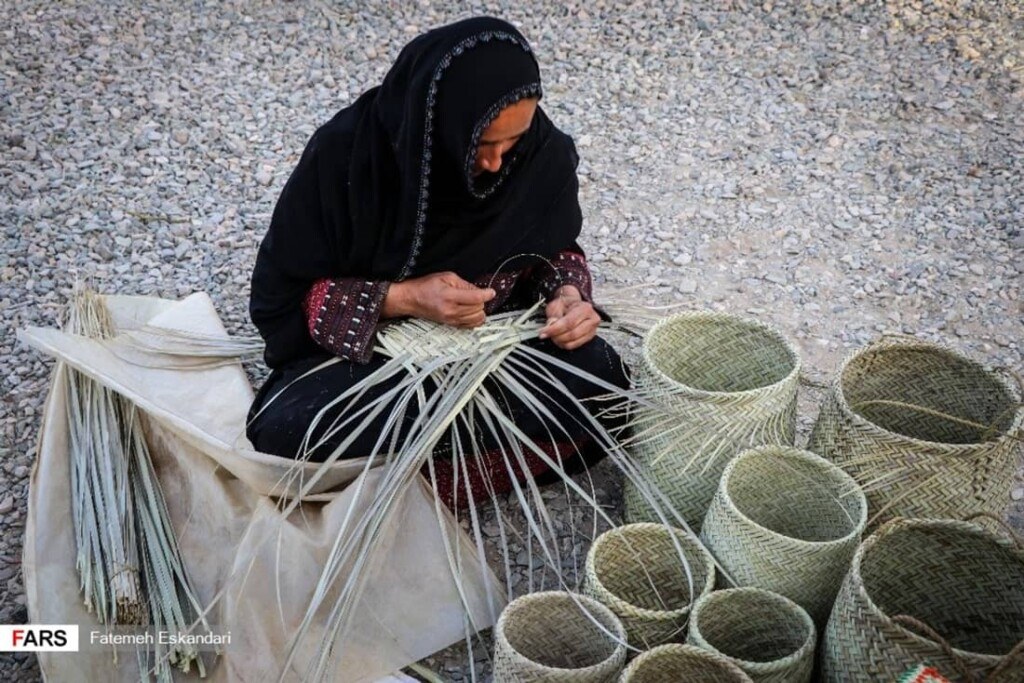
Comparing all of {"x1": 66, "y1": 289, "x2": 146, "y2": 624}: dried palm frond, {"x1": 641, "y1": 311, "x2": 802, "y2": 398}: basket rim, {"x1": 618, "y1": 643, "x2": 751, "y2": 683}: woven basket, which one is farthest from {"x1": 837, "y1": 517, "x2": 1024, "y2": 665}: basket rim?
{"x1": 66, "y1": 289, "x2": 146, "y2": 624}: dried palm frond

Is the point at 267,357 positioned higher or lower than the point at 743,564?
higher

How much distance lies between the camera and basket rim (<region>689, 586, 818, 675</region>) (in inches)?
70.5

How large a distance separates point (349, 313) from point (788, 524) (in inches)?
40.5

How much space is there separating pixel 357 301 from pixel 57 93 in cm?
236

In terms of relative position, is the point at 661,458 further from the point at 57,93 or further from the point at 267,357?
the point at 57,93

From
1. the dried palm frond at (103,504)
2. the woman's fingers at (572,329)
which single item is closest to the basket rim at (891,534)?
the woman's fingers at (572,329)

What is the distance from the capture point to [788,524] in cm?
226

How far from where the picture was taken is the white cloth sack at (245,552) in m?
2.16

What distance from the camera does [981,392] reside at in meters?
2.29

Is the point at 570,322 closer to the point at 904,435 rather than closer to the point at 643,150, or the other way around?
the point at 904,435

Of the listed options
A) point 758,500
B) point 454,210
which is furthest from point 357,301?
point 758,500

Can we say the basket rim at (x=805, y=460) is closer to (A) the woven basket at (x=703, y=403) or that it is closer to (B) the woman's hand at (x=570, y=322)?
(A) the woven basket at (x=703, y=403)

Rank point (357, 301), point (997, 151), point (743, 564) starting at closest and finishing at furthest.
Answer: point (743, 564)
point (357, 301)
point (997, 151)

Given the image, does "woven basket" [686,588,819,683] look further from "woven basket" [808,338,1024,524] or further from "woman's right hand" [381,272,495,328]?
"woman's right hand" [381,272,495,328]
